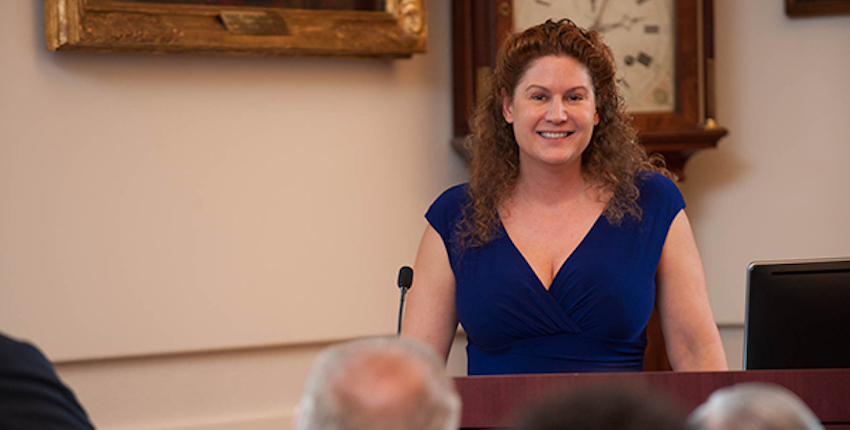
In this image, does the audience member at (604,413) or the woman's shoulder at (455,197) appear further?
the woman's shoulder at (455,197)

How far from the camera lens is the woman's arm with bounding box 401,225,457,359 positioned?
98.7 inches

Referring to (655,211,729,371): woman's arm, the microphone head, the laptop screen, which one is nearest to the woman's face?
(655,211,729,371): woman's arm

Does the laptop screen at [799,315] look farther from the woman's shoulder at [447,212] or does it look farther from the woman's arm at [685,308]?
the woman's shoulder at [447,212]

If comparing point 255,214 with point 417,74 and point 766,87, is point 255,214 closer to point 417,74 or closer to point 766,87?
point 417,74

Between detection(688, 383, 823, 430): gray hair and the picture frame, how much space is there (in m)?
3.27

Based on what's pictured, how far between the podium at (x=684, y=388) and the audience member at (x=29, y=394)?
28.0 inches

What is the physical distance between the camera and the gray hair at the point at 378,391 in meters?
0.53

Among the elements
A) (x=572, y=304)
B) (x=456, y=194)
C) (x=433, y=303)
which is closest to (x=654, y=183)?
(x=572, y=304)

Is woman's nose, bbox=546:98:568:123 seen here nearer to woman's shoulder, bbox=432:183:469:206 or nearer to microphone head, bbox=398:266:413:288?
woman's shoulder, bbox=432:183:469:206

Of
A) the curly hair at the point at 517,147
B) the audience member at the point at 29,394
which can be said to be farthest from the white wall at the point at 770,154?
the audience member at the point at 29,394

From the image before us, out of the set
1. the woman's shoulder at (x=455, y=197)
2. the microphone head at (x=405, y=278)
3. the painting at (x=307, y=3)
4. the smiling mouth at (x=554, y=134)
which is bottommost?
the microphone head at (x=405, y=278)

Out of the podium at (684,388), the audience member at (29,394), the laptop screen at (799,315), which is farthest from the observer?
the laptop screen at (799,315)

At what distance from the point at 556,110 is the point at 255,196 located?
110cm

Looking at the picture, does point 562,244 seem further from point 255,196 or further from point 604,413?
point 604,413
